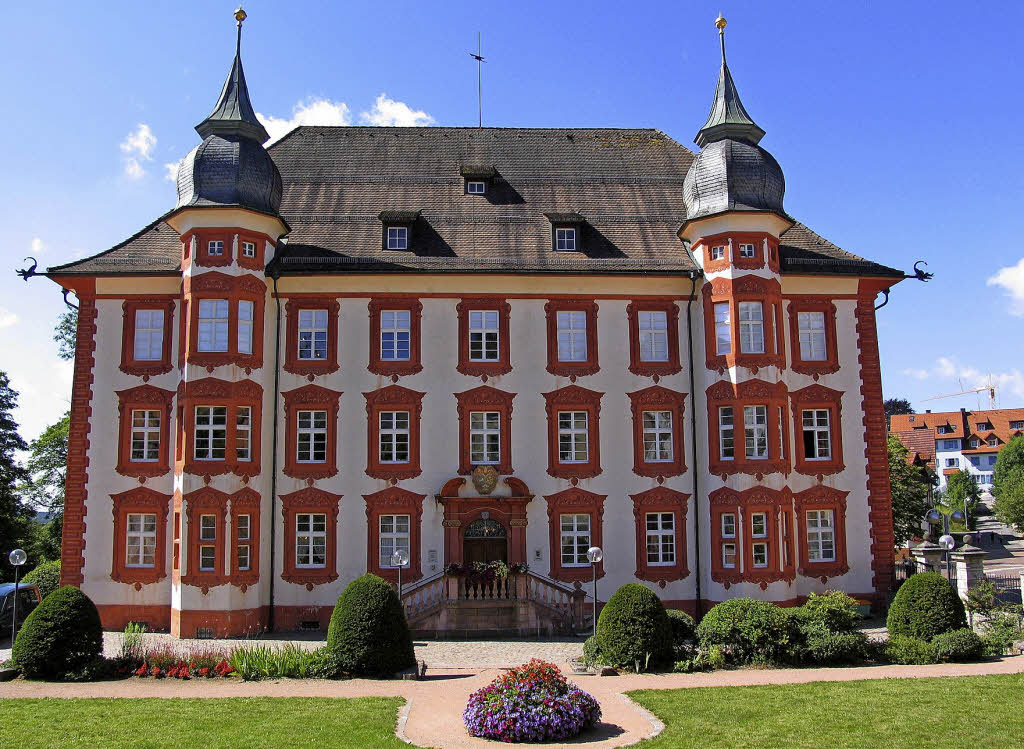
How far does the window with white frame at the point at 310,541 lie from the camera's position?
26.8 m

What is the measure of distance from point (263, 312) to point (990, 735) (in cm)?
2143

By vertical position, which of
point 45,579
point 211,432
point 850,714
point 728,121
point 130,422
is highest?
point 728,121

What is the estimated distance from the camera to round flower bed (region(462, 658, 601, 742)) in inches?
527

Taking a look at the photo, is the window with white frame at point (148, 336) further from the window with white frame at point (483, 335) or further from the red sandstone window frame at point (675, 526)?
the red sandstone window frame at point (675, 526)

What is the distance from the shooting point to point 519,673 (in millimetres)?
14125

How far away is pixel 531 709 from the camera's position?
13469mm

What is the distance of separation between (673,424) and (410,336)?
8.81 meters

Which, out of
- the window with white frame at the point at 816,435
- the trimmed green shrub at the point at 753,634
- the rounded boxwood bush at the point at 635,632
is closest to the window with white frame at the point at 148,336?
the rounded boxwood bush at the point at 635,632

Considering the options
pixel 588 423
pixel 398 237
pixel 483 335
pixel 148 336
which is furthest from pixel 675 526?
pixel 148 336

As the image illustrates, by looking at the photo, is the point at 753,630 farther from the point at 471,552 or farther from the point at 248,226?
the point at 248,226

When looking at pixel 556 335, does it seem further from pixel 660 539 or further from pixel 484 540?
pixel 660 539

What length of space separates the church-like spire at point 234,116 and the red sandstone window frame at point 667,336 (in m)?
13.0

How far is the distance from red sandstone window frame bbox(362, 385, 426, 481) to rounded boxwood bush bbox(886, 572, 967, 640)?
1398 centimetres

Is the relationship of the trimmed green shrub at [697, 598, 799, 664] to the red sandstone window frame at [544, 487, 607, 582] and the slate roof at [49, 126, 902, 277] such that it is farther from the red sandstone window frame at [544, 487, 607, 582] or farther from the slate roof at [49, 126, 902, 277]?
the slate roof at [49, 126, 902, 277]
